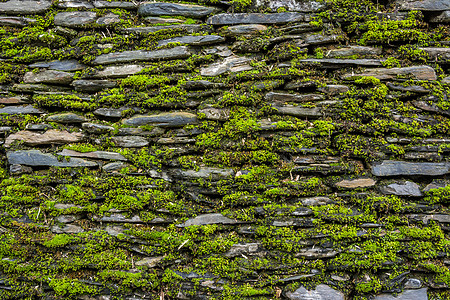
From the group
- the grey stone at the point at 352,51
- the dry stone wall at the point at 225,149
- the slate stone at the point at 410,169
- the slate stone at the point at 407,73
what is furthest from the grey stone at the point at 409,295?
the grey stone at the point at 352,51

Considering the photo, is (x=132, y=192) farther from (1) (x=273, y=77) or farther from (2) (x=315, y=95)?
(2) (x=315, y=95)

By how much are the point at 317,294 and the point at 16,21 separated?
6426mm

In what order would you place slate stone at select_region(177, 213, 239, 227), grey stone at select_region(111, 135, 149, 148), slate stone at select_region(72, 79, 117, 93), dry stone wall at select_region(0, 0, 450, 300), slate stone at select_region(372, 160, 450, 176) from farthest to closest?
1. slate stone at select_region(72, 79, 117, 93)
2. grey stone at select_region(111, 135, 149, 148)
3. slate stone at select_region(372, 160, 450, 176)
4. slate stone at select_region(177, 213, 239, 227)
5. dry stone wall at select_region(0, 0, 450, 300)

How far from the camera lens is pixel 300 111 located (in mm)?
4398

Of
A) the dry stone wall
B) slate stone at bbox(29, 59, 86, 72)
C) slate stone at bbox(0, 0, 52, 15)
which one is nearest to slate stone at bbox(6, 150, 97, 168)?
the dry stone wall

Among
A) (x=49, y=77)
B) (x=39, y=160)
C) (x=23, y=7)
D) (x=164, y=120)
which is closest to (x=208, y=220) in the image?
(x=164, y=120)

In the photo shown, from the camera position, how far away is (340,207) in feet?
13.3

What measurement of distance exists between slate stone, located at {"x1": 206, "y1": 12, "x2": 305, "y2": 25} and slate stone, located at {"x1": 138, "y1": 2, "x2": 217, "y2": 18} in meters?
0.21

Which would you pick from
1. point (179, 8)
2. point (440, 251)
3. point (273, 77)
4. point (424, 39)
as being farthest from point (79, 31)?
point (440, 251)

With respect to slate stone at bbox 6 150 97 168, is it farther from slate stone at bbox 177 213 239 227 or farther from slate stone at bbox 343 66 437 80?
slate stone at bbox 343 66 437 80

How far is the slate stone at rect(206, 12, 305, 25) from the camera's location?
4656 mm

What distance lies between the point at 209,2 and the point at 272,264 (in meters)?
4.41

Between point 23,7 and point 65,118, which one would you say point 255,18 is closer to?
point 65,118

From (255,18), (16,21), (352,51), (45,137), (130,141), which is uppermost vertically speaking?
(16,21)
